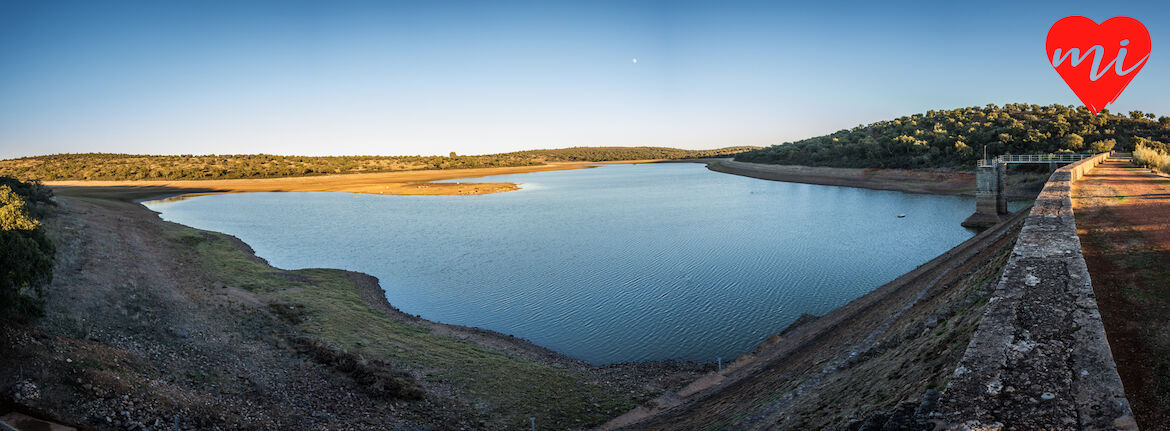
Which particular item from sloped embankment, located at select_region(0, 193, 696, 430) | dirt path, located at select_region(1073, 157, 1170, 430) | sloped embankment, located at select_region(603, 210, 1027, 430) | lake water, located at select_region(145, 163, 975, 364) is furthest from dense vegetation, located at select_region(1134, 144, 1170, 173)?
sloped embankment, located at select_region(0, 193, 696, 430)

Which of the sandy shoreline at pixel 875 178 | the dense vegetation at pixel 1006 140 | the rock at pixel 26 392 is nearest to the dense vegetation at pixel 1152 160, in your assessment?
the sandy shoreline at pixel 875 178

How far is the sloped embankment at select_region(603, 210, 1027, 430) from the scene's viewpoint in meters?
4.95

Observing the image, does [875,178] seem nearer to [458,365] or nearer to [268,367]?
[458,365]

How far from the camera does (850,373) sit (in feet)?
22.7

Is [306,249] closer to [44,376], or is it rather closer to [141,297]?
[141,297]

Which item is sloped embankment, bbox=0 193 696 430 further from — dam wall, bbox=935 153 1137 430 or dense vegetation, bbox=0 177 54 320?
dam wall, bbox=935 153 1137 430

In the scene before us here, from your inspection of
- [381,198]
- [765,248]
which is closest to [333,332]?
[765,248]

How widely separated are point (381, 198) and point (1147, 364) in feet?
193

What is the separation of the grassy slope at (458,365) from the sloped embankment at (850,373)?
1.01 m

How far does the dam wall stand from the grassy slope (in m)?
6.35

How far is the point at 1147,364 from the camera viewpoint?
15.8 ft

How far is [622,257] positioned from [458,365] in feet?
44.6

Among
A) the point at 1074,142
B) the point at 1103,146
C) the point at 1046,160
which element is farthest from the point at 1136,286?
the point at 1103,146

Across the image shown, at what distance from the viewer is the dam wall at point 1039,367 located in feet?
10.9
